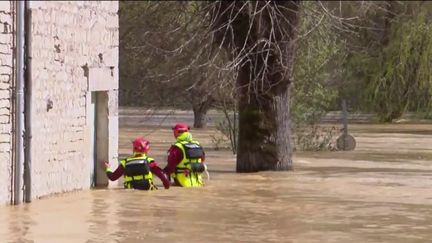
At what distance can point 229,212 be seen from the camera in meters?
15.0

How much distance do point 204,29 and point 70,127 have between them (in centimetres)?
695

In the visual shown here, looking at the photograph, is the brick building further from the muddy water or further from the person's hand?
the muddy water

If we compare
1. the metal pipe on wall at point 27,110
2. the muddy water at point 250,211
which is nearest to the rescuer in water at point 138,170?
the muddy water at point 250,211

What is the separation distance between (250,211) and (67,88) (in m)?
4.10

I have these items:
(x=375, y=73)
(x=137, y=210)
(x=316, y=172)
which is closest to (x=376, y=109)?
(x=375, y=73)

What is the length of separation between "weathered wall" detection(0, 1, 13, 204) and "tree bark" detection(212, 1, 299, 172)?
25.6 feet

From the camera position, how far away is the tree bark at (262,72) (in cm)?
2280

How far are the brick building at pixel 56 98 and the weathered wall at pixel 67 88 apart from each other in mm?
16

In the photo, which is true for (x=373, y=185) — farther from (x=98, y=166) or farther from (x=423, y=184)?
(x=98, y=166)

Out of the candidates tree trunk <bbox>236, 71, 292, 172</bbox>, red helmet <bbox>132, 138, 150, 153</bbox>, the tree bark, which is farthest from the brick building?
tree trunk <bbox>236, 71, 292, 172</bbox>

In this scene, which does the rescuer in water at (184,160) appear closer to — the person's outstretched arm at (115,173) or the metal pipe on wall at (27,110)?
the person's outstretched arm at (115,173)

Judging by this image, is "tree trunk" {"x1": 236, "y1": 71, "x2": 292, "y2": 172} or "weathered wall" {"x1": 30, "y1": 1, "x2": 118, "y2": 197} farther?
"tree trunk" {"x1": 236, "y1": 71, "x2": 292, "y2": 172}

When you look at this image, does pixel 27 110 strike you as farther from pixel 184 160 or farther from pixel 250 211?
pixel 184 160

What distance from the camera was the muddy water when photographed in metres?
12.1
